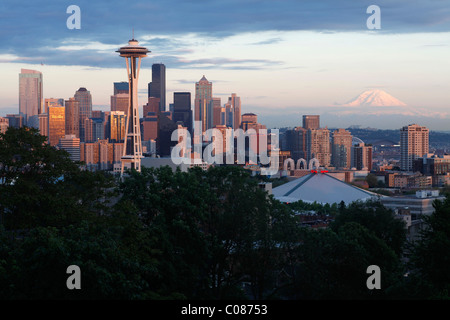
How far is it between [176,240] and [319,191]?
65187mm

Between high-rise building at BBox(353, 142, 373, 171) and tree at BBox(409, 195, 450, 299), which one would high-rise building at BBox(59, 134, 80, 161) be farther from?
tree at BBox(409, 195, 450, 299)

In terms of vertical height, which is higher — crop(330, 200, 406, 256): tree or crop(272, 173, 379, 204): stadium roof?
crop(330, 200, 406, 256): tree

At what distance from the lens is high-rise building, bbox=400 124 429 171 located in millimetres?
184000

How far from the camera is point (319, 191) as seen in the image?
8350 cm

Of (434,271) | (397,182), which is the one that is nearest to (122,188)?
(434,271)

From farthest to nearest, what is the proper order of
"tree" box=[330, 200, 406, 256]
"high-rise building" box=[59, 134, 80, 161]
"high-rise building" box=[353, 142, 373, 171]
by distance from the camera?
"high-rise building" box=[353, 142, 373, 171]
"high-rise building" box=[59, 134, 80, 161]
"tree" box=[330, 200, 406, 256]

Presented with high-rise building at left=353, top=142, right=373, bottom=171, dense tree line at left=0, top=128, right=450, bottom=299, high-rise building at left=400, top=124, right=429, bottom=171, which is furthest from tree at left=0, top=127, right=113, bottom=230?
high-rise building at left=353, top=142, right=373, bottom=171

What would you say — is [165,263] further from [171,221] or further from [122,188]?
[122,188]

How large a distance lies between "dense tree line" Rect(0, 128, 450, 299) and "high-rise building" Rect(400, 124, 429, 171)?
165m

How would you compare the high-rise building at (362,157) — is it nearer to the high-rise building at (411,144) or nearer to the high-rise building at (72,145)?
the high-rise building at (411,144)

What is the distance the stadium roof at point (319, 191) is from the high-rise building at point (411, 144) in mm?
100293

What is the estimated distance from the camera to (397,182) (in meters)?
136

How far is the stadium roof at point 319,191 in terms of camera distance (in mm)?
80338

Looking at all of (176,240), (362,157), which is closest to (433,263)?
(176,240)
